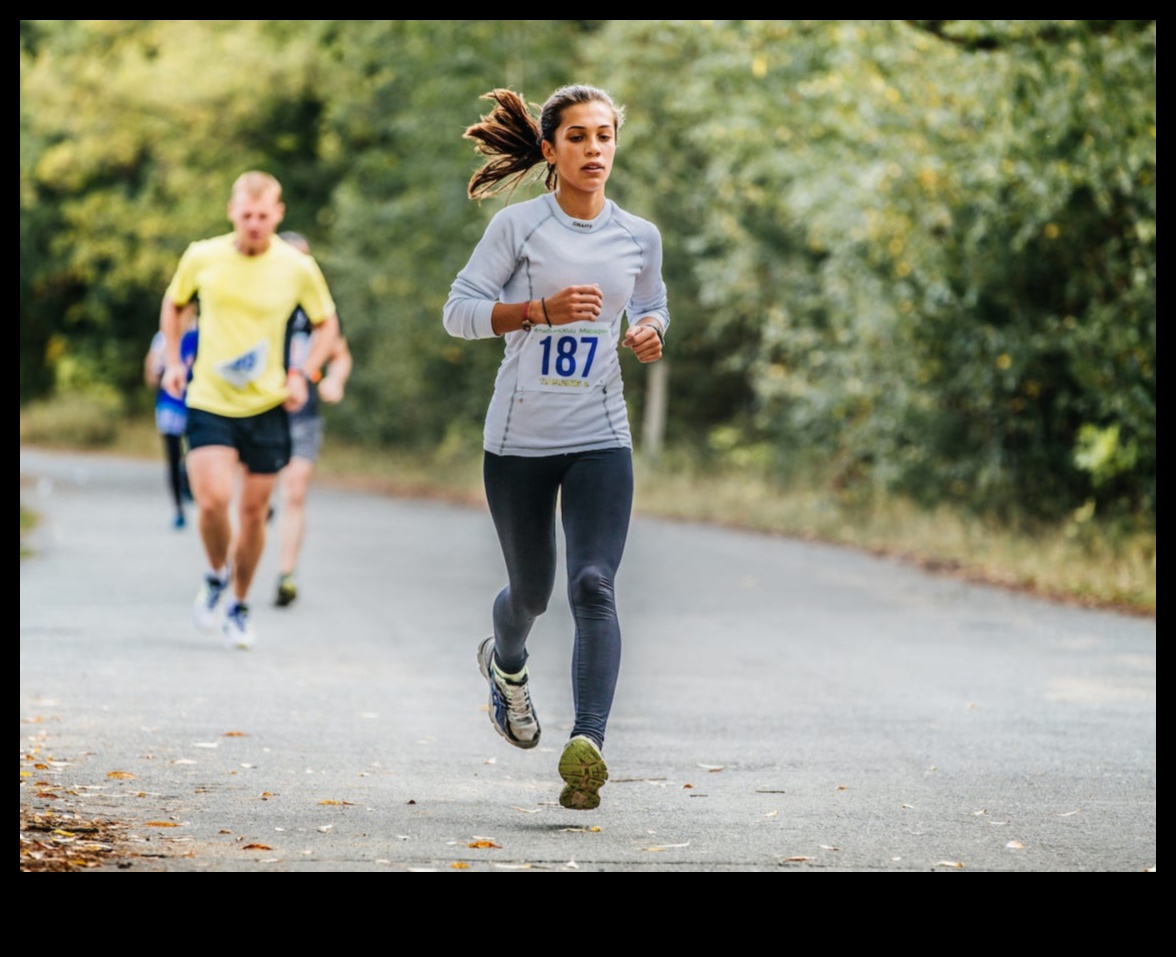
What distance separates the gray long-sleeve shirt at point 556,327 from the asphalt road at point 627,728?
111cm

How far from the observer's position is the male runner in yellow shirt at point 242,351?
9.90m

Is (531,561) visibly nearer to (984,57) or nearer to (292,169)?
(984,57)

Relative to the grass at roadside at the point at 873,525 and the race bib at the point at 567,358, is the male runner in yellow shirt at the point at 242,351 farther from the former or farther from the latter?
the grass at roadside at the point at 873,525

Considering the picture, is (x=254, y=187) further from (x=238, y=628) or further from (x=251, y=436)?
(x=238, y=628)

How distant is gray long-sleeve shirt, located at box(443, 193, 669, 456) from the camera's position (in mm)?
6062

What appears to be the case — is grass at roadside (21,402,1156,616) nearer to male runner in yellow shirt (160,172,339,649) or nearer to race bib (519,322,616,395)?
male runner in yellow shirt (160,172,339,649)

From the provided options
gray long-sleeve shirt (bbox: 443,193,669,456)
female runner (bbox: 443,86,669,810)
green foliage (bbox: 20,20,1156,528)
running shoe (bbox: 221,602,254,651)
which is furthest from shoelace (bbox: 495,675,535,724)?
green foliage (bbox: 20,20,1156,528)

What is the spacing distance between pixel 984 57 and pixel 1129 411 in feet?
10.4

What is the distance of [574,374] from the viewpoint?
6.11m

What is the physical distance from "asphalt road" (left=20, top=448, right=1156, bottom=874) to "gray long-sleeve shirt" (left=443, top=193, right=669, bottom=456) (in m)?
1.11

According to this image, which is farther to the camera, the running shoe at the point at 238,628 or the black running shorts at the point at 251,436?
the running shoe at the point at 238,628

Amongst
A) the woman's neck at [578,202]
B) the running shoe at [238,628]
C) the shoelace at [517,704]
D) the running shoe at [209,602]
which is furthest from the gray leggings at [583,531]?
the running shoe at [209,602]

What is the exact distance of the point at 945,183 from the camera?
17.7 metres

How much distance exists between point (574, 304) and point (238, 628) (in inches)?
194
